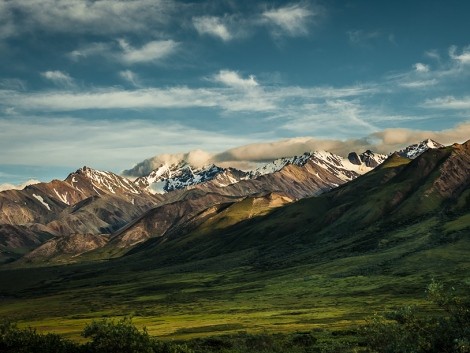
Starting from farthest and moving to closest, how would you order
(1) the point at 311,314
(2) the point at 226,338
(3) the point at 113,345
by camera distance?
(1) the point at 311,314 < (2) the point at 226,338 < (3) the point at 113,345

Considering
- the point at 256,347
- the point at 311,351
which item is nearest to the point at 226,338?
the point at 256,347

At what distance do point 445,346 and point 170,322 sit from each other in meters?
130

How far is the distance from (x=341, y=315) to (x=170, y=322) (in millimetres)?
52480

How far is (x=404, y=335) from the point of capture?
38875mm

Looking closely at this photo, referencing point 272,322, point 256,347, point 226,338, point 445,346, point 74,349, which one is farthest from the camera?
point 272,322

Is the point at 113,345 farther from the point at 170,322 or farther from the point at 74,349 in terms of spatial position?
the point at 170,322

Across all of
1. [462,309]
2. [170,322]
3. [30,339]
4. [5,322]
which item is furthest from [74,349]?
[170,322]

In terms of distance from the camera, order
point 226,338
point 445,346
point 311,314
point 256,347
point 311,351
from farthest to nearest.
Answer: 1. point 311,314
2. point 226,338
3. point 256,347
4. point 311,351
5. point 445,346

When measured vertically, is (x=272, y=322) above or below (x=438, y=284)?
below

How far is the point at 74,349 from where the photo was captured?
2391 inches

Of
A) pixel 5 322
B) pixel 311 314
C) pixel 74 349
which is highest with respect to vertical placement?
pixel 5 322

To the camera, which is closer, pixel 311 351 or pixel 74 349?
pixel 74 349

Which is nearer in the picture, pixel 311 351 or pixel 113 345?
pixel 113 345

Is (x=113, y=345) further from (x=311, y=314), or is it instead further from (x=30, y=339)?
(x=311, y=314)
